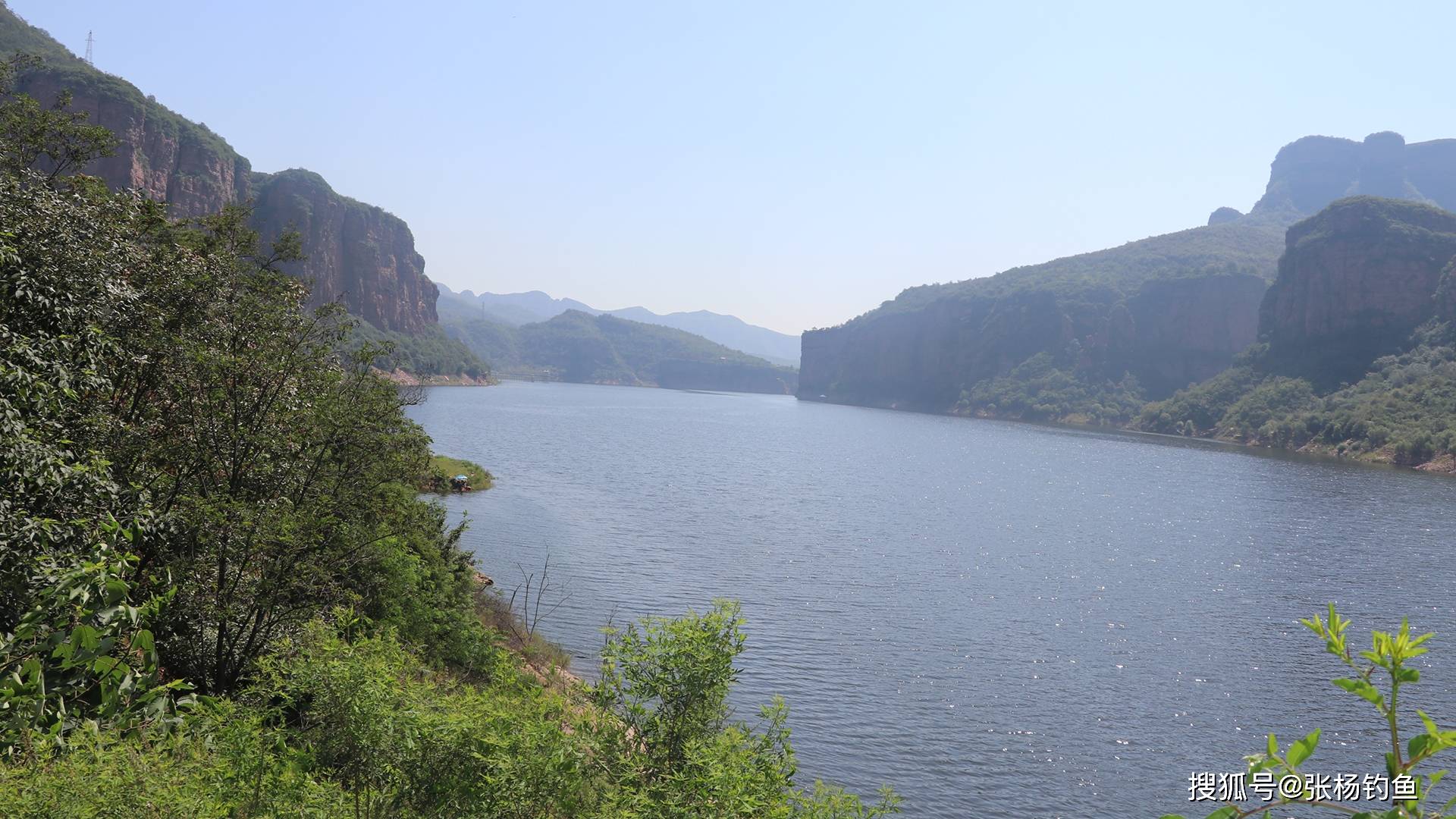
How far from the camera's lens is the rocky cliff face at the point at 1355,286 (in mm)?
161500

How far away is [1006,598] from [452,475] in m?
34.3

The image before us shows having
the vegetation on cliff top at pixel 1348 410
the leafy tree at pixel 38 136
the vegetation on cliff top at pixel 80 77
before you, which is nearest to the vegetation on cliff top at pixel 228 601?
the leafy tree at pixel 38 136

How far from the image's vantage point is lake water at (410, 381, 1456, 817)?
72.7ft

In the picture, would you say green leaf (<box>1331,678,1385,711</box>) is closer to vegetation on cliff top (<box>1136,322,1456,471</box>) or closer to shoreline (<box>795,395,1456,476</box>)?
shoreline (<box>795,395,1456,476</box>)

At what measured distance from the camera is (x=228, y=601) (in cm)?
1349

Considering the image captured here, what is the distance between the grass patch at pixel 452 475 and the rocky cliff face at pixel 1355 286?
157370 millimetres

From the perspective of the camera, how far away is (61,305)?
35.3 feet

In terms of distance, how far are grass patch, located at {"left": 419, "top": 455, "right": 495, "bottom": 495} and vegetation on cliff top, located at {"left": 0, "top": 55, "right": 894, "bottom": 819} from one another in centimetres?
3438

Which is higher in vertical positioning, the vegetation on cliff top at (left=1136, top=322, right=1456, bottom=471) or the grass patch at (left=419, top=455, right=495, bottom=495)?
the vegetation on cliff top at (left=1136, top=322, right=1456, bottom=471)

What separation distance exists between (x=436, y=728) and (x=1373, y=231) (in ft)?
709

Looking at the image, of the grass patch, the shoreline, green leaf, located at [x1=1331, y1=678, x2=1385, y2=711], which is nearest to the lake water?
the grass patch

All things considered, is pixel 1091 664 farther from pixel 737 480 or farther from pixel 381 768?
pixel 737 480

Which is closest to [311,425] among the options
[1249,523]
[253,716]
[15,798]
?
[253,716]

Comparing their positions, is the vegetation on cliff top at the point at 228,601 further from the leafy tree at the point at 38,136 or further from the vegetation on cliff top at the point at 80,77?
the vegetation on cliff top at the point at 80,77
